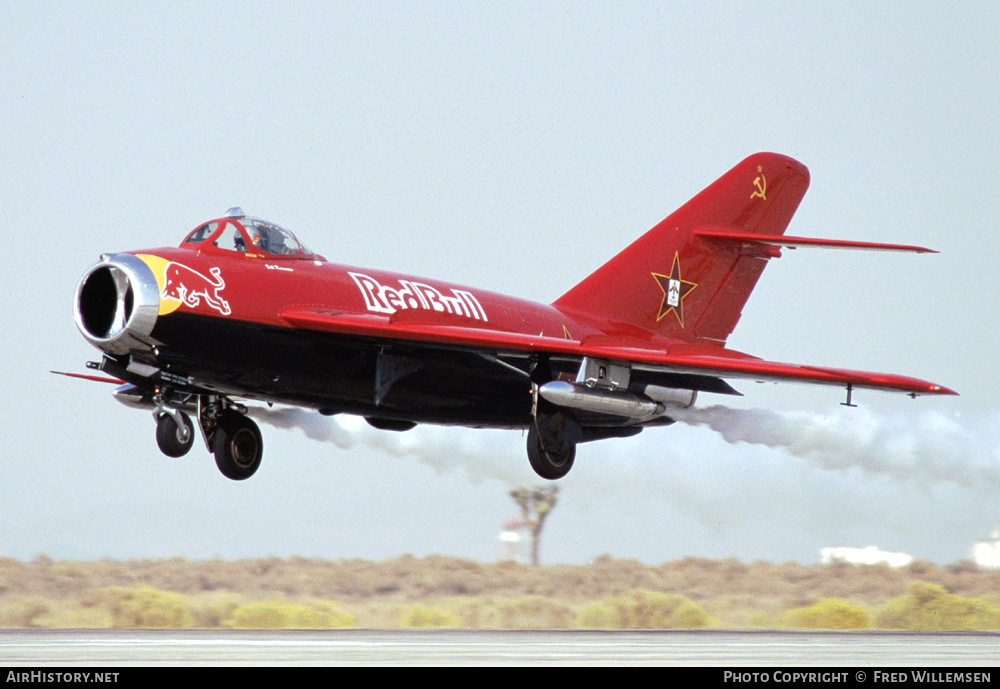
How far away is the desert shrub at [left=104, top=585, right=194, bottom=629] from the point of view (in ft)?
77.7

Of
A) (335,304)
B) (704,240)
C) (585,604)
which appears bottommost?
(585,604)

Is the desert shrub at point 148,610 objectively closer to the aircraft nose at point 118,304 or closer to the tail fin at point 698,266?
the aircraft nose at point 118,304

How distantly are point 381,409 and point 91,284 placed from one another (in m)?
4.42

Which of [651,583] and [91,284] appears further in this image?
[651,583]

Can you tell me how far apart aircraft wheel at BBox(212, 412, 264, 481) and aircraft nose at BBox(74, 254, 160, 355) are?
3.07m

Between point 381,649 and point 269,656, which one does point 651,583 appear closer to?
point 381,649

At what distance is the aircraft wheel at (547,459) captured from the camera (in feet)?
61.1

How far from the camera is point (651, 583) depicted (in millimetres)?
26219

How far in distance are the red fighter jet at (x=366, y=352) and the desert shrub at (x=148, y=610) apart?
5.33 metres

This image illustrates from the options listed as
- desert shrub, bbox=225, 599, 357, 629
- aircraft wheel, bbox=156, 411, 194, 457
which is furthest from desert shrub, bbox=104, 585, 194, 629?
aircraft wheel, bbox=156, 411, 194, 457

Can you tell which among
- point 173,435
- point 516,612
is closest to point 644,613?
point 516,612
